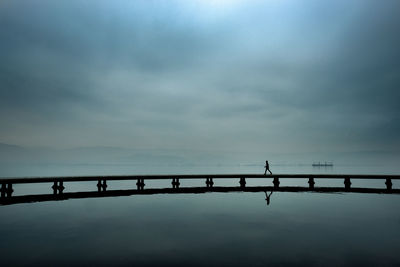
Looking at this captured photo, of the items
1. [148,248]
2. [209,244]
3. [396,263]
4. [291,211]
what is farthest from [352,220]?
[148,248]

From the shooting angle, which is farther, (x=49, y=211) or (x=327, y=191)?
(x=327, y=191)

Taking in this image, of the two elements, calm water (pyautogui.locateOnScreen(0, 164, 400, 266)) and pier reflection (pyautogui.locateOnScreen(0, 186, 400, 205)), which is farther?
pier reflection (pyautogui.locateOnScreen(0, 186, 400, 205))

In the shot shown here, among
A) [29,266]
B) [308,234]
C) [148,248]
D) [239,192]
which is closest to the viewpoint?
[29,266]

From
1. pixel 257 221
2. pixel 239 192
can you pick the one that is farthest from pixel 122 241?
pixel 239 192

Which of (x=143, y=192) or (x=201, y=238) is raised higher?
(x=143, y=192)

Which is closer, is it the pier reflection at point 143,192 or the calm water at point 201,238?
the calm water at point 201,238

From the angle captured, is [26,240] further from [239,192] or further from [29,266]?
[239,192]

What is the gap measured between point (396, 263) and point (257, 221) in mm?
5706

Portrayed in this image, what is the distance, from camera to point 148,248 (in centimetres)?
765

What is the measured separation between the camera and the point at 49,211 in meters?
14.5

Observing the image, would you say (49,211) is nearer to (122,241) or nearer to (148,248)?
(122,241)

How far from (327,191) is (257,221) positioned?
13.3 metres

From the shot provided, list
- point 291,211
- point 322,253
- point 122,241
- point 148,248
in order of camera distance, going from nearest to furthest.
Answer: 1. point 322,253
2. point 148,248
3. point 122,241
4. point 291,211

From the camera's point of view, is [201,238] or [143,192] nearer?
[201,238]
